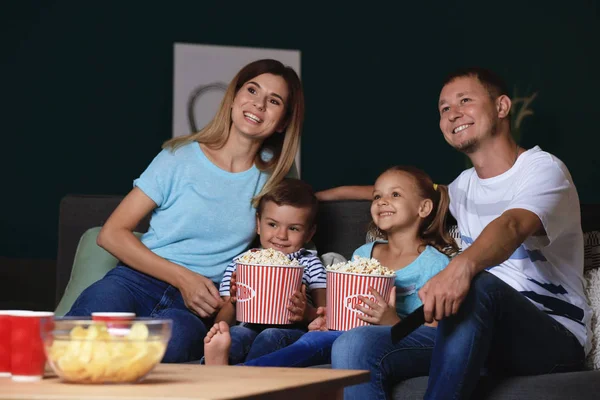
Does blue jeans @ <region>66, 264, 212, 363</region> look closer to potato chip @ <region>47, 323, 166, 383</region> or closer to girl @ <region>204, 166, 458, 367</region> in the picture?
girl @ <region>204, 166, 458, 367</region>

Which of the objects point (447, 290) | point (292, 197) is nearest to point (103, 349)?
point (447, 290)

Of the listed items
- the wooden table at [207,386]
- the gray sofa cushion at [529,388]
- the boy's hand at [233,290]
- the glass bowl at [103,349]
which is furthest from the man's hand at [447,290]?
the boy's hand at [233,290]

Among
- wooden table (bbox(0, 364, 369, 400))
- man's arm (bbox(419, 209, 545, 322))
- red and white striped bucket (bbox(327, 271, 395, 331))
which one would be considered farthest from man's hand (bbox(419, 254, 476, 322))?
red and white striped bucket (bbox(327, 271, 395, 331))

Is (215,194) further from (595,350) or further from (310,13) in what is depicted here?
(310,13)

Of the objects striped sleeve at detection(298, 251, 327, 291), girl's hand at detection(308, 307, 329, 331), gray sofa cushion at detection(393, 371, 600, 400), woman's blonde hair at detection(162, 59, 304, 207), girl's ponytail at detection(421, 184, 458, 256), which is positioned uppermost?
woman's blonde hair at detection(162, 59, 304, 207)

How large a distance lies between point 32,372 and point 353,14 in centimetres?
476

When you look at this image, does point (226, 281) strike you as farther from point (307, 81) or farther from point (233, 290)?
point (307, 81)

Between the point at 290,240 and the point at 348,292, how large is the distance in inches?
16.8

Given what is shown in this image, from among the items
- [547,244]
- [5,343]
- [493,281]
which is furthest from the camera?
[547,244]

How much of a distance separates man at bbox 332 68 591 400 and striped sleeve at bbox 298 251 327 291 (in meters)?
0.43

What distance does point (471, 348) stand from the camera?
70.8 inches

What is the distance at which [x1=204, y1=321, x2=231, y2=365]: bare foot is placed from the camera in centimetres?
210

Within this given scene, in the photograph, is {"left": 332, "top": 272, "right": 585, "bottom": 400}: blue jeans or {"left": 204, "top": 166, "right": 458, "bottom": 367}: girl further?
{"left": 204, "top": 166, "right": 458, "bottom": 367}: girl

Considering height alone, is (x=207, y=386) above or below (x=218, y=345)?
above
